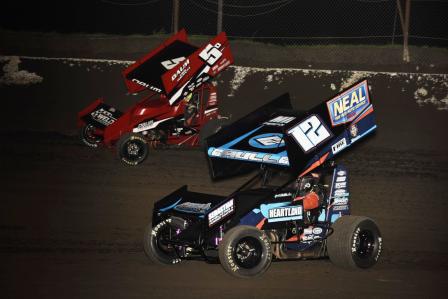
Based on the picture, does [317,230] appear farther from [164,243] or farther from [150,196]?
[150,196]

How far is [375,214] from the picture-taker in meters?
10.7

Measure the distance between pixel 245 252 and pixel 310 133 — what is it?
4.28 feet

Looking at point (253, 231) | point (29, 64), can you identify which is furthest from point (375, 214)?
point (29, 64)

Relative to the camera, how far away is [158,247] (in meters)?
8.31

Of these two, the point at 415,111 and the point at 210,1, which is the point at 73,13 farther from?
the point at 415,111

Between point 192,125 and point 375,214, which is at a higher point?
point 192,125

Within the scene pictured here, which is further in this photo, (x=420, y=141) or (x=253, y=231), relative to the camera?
(x=420, y=141)

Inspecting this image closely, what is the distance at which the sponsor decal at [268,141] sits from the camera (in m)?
8.49

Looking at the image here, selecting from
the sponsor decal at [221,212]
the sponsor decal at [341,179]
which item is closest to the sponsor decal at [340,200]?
the sponsor decal at [341,179]

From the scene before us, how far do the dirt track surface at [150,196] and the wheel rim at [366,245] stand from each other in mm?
180

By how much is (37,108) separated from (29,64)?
71.9 inches

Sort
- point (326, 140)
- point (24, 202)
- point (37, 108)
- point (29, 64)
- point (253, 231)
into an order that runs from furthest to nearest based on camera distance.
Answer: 1. point (29, 64)
2. point (37, 108)
3. point (24, 202)
4. point (326, 140)
5. point (253, 231)

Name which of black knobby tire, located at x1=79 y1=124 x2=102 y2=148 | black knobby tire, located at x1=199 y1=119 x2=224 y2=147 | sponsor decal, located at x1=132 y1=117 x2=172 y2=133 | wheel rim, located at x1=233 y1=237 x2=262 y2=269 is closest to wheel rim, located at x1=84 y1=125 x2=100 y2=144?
black knobby tire, located at x1=79 y1=124 x2=102 y2=148

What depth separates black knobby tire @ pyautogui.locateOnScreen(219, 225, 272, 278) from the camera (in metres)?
7.60
